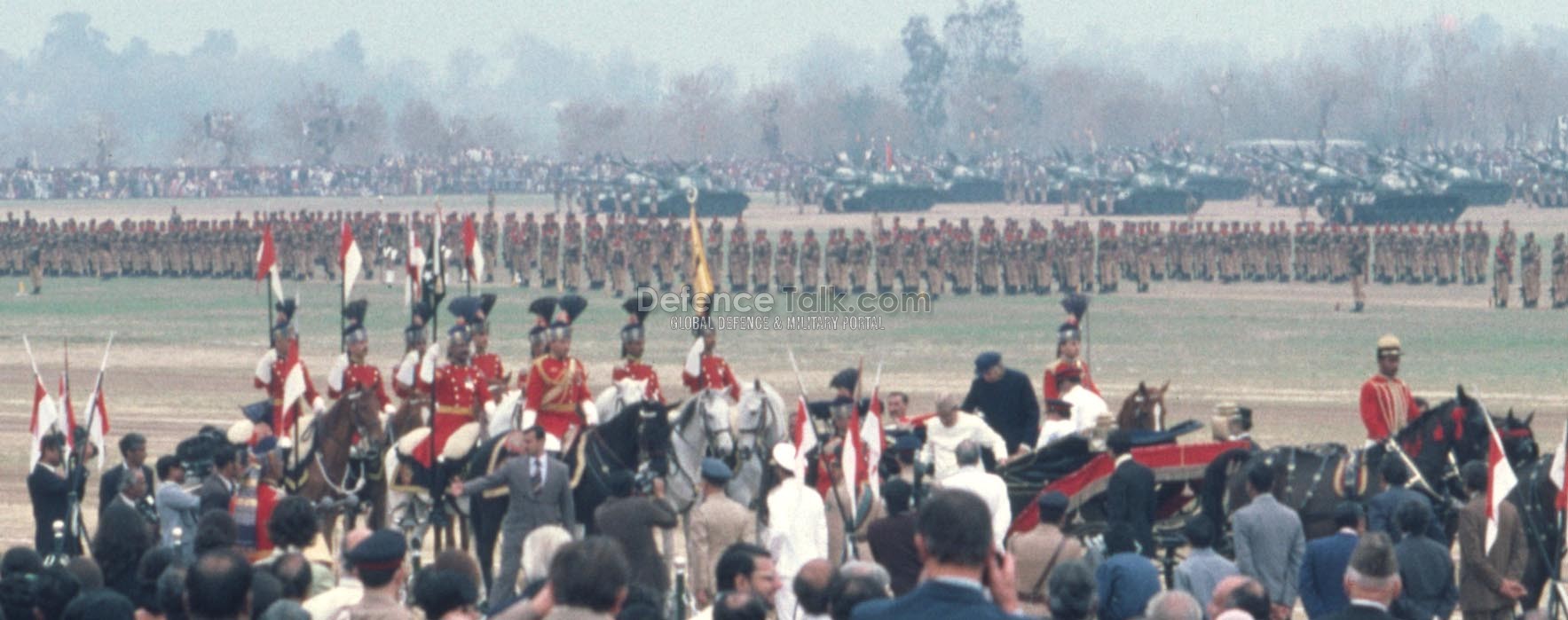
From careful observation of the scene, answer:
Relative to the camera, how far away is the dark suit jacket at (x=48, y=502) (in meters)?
13.6

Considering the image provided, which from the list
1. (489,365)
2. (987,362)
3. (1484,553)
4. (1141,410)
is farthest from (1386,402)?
(489,365)

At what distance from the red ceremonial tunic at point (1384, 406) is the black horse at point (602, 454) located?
3.80m

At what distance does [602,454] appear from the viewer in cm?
1405

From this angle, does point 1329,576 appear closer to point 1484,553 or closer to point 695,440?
point 1484,553

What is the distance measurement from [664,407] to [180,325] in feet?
74.7

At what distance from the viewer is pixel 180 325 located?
35.8 m

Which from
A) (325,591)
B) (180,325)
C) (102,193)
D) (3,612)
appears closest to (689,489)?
(325,591)

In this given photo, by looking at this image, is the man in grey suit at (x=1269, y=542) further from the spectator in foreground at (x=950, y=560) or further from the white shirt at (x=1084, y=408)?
the spectator in foreground at (x=950, y=560)

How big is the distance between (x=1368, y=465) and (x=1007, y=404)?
2653 mm

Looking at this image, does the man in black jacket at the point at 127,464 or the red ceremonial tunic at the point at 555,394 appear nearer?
the man in black jacket at the point at 127,464

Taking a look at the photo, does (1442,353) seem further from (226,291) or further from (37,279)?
(37,279)

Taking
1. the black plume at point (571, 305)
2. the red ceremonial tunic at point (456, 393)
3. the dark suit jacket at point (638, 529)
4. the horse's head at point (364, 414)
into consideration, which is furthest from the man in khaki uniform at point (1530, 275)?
the dark suit jacket at point (638, 529)

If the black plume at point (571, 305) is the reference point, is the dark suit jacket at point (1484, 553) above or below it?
below

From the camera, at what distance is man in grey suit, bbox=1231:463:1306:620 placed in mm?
11469
